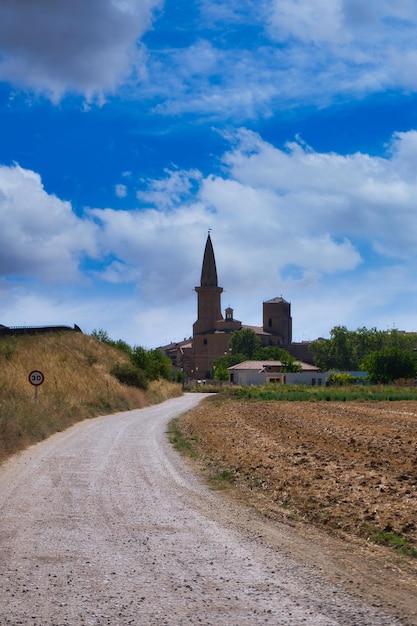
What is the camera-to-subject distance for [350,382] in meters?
112

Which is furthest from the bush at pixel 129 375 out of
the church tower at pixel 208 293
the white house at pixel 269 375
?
the church tower at pixel 208 293

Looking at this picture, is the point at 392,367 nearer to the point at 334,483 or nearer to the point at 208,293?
the point at 208,293

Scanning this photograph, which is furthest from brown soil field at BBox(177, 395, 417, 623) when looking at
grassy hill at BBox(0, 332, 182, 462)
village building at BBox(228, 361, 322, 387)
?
village building at BBox(228, 361, 322, 387)

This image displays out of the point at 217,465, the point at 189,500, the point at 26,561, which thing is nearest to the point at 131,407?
the point at 217,465

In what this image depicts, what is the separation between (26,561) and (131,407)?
4129cm

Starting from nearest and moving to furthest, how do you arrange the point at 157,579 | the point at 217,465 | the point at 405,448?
1. the point at 157,579
2. the point at 217,465
3. the point at 405,448

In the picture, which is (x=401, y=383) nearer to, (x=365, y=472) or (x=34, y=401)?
(x=34, y=401)

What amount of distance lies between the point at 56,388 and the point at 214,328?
14398 centimetres

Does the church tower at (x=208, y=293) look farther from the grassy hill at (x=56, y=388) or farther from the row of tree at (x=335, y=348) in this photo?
the grassy hill at (x=56, y=388)

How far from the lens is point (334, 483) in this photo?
14.0 m

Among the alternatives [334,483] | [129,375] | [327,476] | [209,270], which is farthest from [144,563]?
[209,270]

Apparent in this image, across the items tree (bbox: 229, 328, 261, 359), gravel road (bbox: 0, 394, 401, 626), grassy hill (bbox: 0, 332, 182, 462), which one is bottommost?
gravel road (bbox: 0, 394, 401, 626)

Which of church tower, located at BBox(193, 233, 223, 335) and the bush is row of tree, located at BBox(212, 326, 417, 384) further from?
the bush

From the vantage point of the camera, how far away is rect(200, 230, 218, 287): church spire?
187625mm
